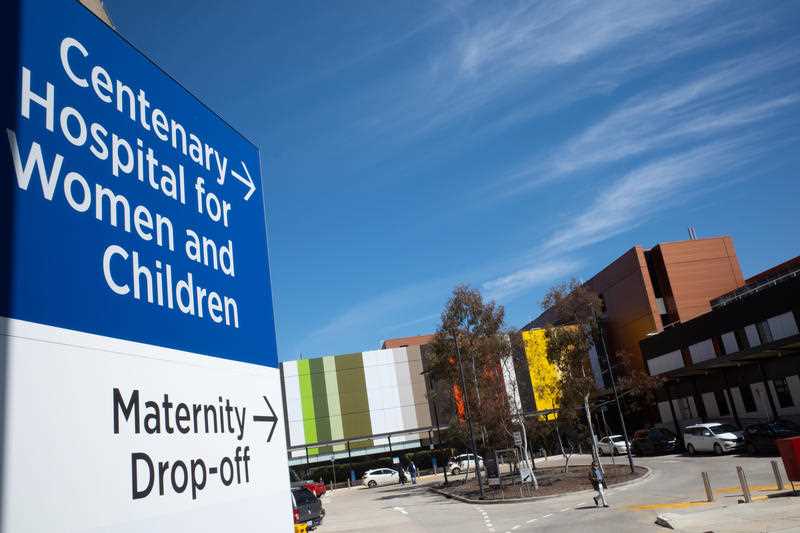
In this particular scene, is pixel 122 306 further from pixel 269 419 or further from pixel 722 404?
pixel 722 404

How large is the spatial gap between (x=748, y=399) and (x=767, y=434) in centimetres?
1211

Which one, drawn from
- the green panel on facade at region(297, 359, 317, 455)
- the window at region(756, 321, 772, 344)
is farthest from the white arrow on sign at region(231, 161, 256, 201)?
the green panel on facade at region(297, 359, 317, 455)

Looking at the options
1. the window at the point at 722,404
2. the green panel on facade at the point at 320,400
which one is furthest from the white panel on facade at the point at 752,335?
the green panel on facade at the point at 320,400

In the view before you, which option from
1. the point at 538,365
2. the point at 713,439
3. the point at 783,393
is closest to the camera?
the point at 713,439

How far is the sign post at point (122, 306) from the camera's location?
1.65 meters

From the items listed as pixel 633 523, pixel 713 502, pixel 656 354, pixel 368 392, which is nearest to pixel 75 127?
pixel 633 523

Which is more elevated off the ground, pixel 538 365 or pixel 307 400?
pixel 307 400

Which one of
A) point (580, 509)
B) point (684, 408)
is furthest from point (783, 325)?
point (580, 509)

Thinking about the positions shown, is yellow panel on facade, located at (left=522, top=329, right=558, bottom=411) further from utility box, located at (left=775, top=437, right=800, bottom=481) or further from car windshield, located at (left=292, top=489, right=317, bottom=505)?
utility box, located at (left=775, top=437, right=800, bottom=481)

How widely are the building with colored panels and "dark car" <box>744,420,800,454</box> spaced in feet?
106

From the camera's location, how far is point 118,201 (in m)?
2.08

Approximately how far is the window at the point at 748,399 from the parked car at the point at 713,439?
6731 mm

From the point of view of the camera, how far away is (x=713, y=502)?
18547 millimetres

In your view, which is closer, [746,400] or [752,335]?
[752,335]
